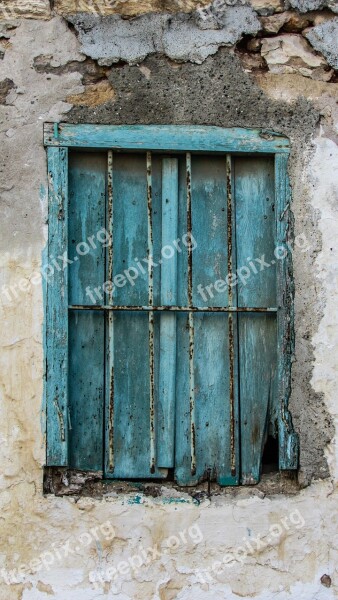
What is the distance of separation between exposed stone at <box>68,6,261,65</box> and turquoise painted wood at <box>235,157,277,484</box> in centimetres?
52

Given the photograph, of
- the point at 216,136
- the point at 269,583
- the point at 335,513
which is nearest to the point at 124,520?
the point at 269,583

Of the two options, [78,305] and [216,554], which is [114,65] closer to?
[78,305]

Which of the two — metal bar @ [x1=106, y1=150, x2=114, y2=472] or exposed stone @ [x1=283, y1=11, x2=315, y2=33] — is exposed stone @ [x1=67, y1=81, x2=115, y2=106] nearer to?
metal bar @ [x1=106, y1=150, x2=114, y2=472]

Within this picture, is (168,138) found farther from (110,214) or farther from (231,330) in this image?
(231,330)

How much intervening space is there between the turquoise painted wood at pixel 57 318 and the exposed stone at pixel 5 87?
0.96 feet

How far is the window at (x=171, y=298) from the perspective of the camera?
3.54 meters

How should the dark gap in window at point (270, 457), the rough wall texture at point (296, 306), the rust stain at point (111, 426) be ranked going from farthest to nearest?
the dark gap in window at point (270, 457) → the rust stain at point (111, 426) → the rough wall texture at point (296, 306)

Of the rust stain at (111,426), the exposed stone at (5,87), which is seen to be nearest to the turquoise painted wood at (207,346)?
the rust stain at (111,426)

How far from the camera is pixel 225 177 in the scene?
3678mm

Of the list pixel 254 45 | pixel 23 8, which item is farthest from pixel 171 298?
pixel 23 8

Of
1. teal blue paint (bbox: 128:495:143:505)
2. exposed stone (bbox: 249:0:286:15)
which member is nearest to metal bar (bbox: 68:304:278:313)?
teal blue paint (bbox: 128:495:143:505)

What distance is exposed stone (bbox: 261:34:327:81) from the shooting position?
12.0 ft

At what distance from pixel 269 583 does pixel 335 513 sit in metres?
0.40

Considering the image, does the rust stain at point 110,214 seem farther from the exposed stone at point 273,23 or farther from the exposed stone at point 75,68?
the exposed stone at point 273,23
